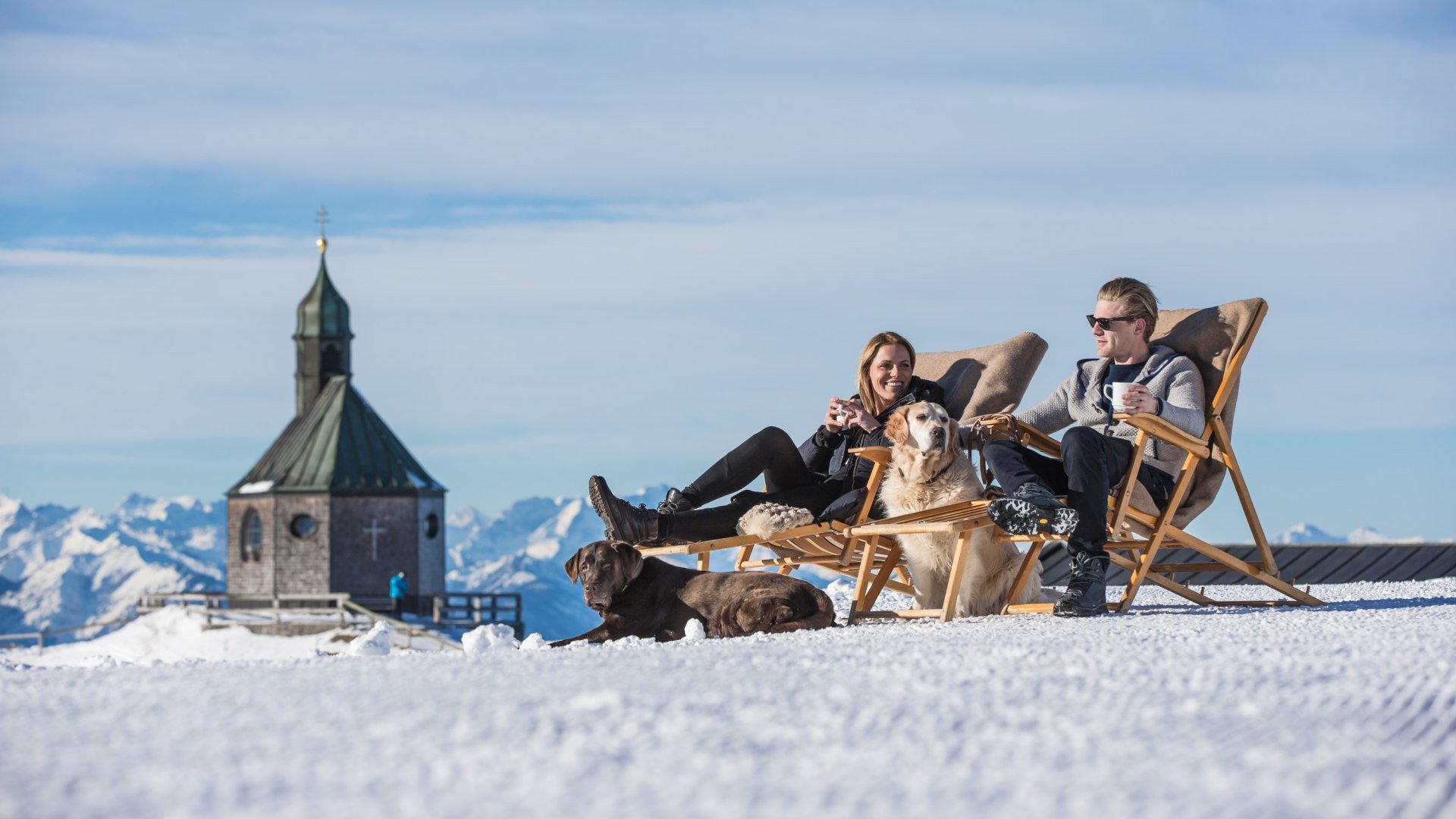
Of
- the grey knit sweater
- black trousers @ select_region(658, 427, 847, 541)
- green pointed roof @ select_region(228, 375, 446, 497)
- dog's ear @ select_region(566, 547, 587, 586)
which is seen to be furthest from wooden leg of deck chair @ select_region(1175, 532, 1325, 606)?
green pointed roof @ select_region(228, 375, 446, 497)

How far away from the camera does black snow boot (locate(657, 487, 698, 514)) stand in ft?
17.5

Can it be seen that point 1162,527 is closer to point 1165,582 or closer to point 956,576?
point 1165,582

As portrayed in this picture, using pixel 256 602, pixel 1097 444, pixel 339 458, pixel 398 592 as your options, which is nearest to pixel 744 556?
pixel 1097 444

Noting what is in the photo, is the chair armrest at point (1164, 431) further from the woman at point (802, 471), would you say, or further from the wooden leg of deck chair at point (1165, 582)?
the woman at point (802, 471)

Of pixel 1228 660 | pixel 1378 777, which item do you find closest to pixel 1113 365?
pixel 1228 660

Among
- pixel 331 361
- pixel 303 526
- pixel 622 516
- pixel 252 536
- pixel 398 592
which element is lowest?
pixel 398 592

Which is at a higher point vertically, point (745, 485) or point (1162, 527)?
point (745, 485)

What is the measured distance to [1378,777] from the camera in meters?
2.07

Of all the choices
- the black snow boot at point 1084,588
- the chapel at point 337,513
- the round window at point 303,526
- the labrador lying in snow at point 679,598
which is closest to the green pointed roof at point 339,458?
the chapel at point 337,513

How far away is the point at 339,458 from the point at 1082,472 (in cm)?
3890

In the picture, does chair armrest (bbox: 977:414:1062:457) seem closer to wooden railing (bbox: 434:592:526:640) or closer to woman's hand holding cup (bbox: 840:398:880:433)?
woman's hand holding cup (bbox: 840:398:880:433)

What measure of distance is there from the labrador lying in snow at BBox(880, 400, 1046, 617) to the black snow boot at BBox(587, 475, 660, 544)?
2.60ft

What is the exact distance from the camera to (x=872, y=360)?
552 centimetres

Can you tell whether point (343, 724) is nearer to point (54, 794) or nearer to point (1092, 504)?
point (54, 794)
